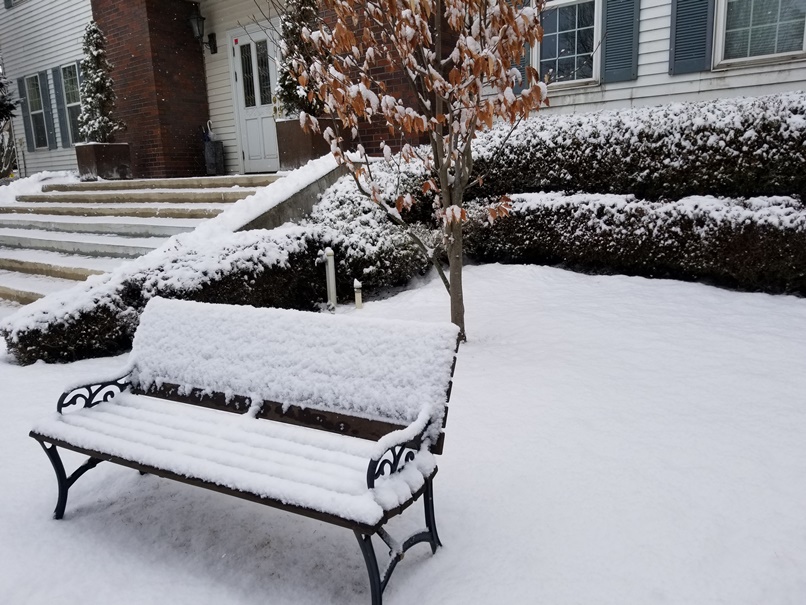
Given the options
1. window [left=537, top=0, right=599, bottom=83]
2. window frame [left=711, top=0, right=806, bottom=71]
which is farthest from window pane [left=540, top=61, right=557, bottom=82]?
window frame [left=711, top=0, right=806, bottom=71]

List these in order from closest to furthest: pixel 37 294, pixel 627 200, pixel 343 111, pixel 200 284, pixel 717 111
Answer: pixel 343 111, pixel 200 284, pixel 717 111, pixel 627 200, pixel 37 294

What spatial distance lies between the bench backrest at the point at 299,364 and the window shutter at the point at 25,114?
17048mm

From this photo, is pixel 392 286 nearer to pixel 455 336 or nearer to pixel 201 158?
pixel 455 336

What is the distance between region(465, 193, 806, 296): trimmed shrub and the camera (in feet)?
18.2

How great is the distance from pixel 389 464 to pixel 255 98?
34.1 feet

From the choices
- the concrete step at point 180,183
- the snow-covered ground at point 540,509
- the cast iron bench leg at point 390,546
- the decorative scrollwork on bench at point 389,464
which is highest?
the concrete step at point 180,183

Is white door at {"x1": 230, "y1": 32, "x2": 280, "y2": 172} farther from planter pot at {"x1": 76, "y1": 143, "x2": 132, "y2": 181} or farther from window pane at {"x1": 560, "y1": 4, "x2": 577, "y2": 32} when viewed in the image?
window pane at {"x1": 560, "y1": 4, "x2": 577, "y2": 32}

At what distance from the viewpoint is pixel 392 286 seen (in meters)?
7.18

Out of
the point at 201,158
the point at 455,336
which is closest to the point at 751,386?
the point at 455,336

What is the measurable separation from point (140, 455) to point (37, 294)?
529 centimetres

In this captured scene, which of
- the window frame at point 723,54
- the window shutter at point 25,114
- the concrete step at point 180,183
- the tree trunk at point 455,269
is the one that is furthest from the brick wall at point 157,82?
the window frame at point 723,54

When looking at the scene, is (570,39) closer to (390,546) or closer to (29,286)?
(29,286)

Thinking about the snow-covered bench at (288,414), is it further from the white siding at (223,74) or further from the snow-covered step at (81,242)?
the white siding at (223,74)

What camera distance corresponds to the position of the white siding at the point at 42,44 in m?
14.9
